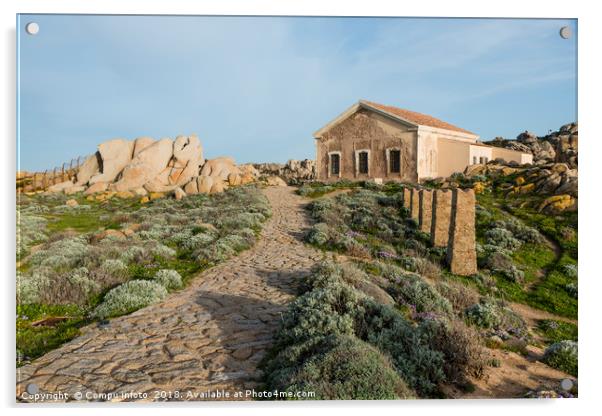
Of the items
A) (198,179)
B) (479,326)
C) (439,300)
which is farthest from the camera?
(198,179)

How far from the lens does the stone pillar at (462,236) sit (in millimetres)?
9289

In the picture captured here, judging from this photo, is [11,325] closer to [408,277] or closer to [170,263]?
[170,263]

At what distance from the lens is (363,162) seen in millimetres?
23875

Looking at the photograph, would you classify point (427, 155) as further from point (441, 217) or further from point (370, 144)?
point (441, 217)

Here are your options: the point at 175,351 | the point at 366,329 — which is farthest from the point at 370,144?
the point at 175,351

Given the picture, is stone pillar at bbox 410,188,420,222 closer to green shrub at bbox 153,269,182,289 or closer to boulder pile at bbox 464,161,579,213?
boulder pile at bbox 464,161,579,213

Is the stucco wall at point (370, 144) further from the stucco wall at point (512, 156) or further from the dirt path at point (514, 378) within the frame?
the dirt path at point (514, 378)

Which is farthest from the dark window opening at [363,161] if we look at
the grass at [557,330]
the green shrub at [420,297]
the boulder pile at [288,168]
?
the boulder pile at [288,168]

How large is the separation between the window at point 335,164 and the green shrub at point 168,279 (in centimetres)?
1764

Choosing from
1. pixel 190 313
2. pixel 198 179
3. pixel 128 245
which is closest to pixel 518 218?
pixel 190 313

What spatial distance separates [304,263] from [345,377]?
5812mm

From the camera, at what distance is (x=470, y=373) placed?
4965 mm

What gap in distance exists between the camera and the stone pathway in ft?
15.3
